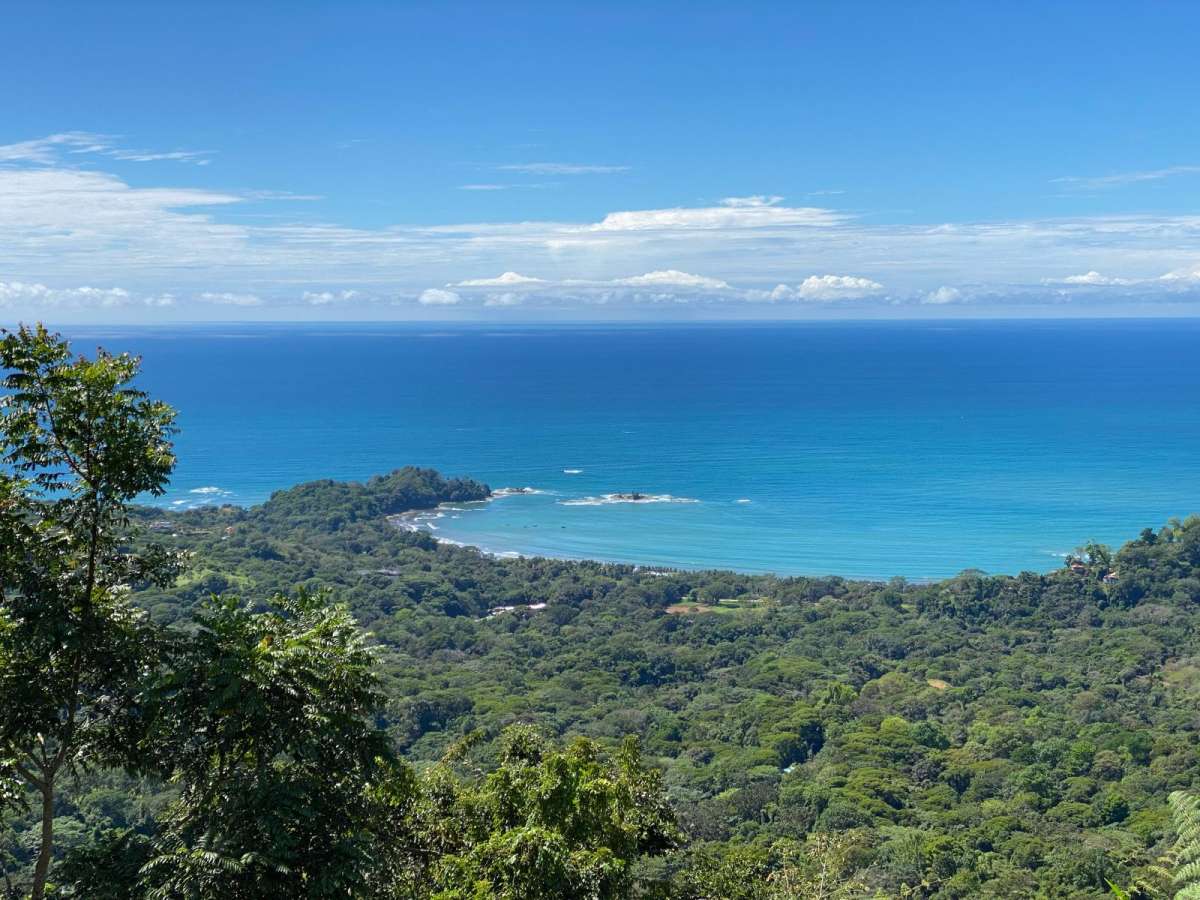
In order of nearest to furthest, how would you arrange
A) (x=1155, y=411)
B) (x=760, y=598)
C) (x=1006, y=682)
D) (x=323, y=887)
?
(x=323, y=887)
(x=1006, y=682)
(x=760, y=598)
(x=1155, y=411)

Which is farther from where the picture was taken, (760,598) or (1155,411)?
(1155,411)

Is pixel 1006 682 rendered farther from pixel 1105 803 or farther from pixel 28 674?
pixel 28 674

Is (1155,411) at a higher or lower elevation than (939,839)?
higher

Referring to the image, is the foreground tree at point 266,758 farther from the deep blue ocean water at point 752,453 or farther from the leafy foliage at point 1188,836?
the deep blue ocean water at point 752,453

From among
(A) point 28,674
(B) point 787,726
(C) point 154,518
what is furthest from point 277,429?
→ (A) point 28,674

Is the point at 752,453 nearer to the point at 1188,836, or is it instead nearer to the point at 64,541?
the point at 1188,836

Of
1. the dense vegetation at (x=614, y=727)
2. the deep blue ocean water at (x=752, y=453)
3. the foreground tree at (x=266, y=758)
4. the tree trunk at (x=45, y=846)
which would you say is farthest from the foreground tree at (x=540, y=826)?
the deep blue ocean water at (x=752, y=453)

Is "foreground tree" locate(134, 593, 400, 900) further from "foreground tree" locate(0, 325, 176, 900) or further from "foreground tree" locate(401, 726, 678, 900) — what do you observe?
"foreground tree" locate(401, 726, 678, 900)

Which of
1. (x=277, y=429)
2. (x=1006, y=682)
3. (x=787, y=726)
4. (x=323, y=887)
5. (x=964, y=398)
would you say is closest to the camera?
(x=323, y=887)
